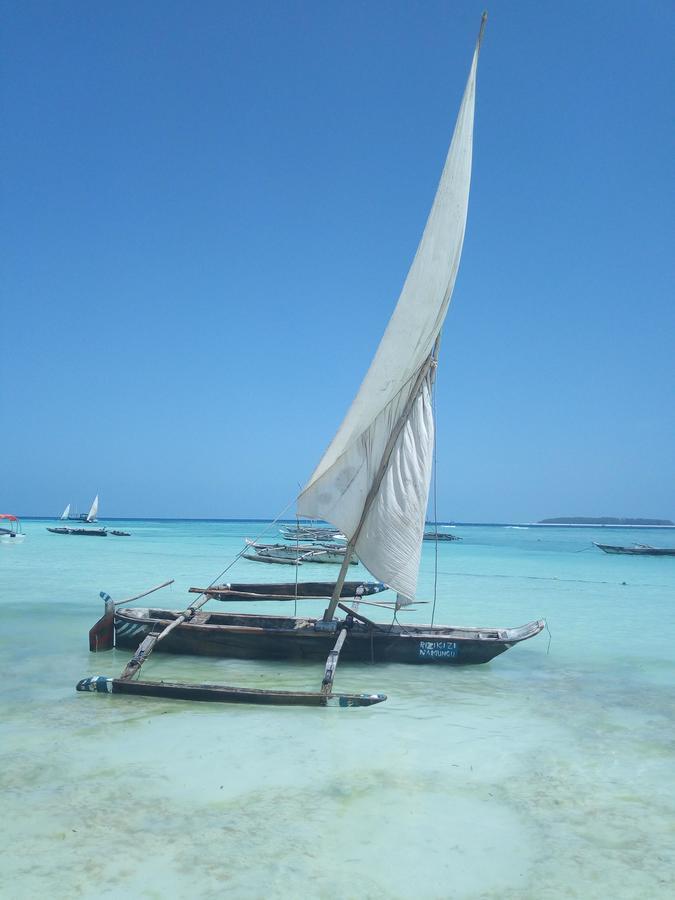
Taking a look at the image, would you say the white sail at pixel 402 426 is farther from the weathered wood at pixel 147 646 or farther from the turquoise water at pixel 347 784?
the weathered wood at pixel 147 646

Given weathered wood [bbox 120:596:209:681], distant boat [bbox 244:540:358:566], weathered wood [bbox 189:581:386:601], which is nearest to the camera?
weathered wood [bbox 120:596:209:681]

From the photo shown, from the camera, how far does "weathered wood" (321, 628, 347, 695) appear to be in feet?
29.4

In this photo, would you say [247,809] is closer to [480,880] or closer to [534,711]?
[480,880]

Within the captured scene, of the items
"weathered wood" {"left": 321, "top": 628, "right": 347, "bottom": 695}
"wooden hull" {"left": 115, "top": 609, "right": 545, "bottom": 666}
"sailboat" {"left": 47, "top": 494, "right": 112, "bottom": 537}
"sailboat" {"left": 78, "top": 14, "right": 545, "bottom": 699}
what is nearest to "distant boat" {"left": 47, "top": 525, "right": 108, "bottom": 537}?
"sailboat" {"left": 47, "top": 494, "right": 112, "bottom": 537}

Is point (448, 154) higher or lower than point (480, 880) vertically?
higher

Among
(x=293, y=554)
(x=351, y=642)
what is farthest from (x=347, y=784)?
(x=293, y=554)

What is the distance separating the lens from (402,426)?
10.7 m

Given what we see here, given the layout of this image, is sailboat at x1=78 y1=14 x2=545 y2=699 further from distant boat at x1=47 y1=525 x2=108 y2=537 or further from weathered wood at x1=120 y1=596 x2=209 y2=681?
distant boat at x1=47 y1=525 x2=108 y2=537

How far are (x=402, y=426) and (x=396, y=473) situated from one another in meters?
0.79

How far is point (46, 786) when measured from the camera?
616cm

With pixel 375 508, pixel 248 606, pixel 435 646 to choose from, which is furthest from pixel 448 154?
pixel 248 606

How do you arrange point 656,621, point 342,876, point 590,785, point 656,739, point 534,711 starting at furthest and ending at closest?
1. point 656,621
2. point 534,711
3. point 656,739
4. point 590,785
5. point 342,876

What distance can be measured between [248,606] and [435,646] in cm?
983

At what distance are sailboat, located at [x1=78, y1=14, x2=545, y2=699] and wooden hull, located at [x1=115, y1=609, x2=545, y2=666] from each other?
0.06ft
